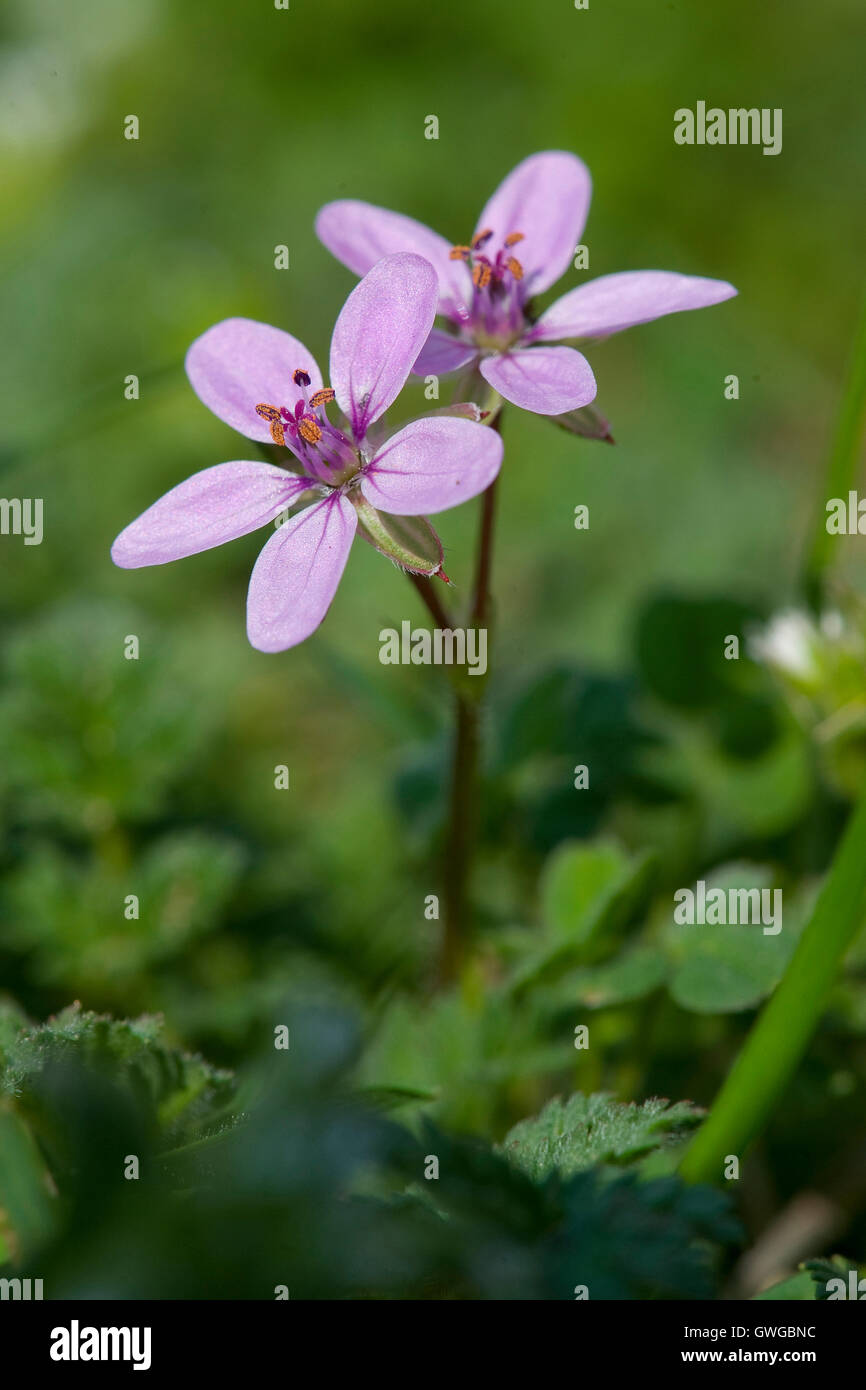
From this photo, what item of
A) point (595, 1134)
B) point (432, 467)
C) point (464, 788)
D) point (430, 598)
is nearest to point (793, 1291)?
point (595, 1134)

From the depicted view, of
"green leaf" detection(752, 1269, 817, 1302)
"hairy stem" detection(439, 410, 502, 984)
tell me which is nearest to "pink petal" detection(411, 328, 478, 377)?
"hairy stem" detection(439, 410, 502, 984)

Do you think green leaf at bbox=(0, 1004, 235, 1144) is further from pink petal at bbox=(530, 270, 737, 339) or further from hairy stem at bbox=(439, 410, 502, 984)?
pink petal at bbox=(530, 270, 737, 339)

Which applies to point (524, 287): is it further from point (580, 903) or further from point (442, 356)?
point (580, 903)

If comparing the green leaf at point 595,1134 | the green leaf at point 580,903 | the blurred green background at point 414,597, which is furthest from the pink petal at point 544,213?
the green leaf at point 595,1134

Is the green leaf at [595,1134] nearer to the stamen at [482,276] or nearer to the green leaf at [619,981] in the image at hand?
the green leaf at [619,981]

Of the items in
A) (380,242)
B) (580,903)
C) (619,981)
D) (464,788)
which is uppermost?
(380,242)

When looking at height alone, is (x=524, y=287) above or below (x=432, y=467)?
above
